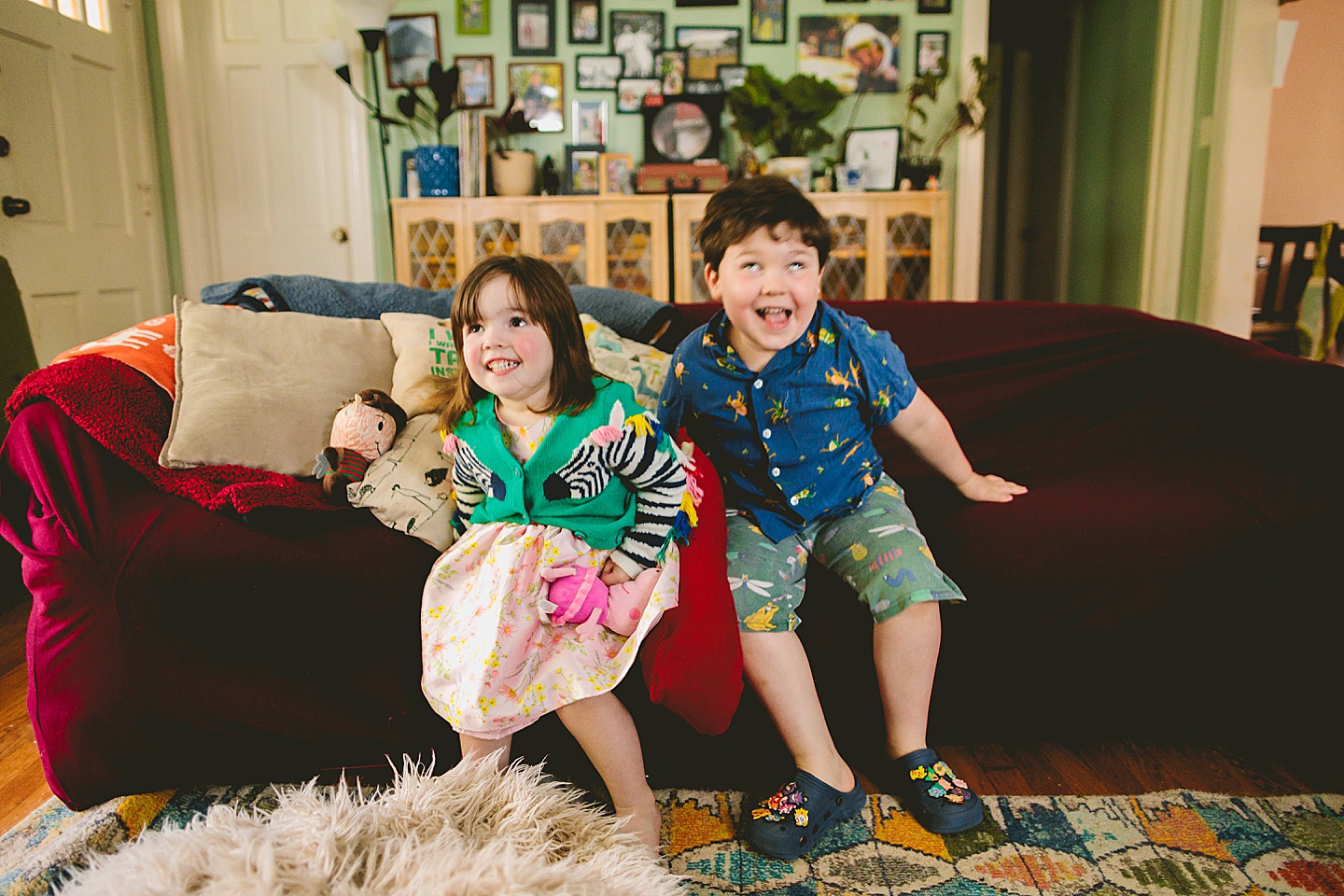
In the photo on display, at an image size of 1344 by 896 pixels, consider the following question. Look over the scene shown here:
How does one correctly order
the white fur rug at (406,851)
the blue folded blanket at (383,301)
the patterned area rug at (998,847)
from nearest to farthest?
the white fur rug at (406,851) < the patterned area rug at (998,847) < the blue folded blanket at (383,301)

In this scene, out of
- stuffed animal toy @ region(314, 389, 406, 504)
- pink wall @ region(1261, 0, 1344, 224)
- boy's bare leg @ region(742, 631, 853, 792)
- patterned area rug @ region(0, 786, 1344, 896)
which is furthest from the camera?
pink wall @ region(1261, 0, 1344, 224)

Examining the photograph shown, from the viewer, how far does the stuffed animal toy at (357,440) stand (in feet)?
4.50

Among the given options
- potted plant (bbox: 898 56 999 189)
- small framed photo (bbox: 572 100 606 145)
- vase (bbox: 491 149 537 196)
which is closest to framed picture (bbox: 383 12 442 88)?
vase (bbox: 491 149 537 196)

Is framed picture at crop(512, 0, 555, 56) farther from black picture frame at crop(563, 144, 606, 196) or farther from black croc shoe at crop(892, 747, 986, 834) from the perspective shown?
black croc shoe at crop(892, 747, 986, 834)

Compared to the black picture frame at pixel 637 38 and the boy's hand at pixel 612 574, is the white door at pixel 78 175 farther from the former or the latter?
the boy's hand at pixel 612 574

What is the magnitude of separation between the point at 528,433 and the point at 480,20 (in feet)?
11.0

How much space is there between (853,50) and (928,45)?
0.33 m

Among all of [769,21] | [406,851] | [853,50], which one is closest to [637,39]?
[769,21]

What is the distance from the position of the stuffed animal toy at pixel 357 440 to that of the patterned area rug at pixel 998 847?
0.47 m

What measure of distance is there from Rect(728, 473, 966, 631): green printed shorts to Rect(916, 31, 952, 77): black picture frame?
10.5 feet

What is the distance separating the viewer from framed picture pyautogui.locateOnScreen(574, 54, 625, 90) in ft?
13.0

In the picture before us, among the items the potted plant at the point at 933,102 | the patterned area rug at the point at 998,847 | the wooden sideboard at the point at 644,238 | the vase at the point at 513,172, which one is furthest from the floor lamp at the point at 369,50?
the patterned area rug at the point at 998,847

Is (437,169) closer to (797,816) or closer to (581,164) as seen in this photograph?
(581,164)

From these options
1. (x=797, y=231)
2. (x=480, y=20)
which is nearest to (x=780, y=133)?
(x=480, y=20)
